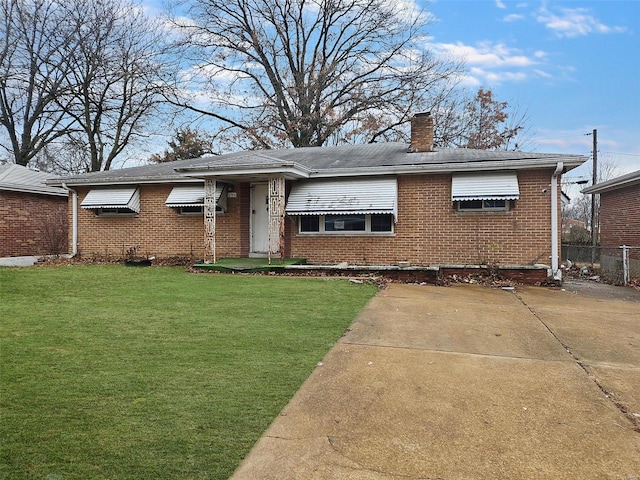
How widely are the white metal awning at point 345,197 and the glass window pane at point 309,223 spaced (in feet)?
2.43

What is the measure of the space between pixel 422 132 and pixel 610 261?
698 cm

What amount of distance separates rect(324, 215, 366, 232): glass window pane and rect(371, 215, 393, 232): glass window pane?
0.93 ft

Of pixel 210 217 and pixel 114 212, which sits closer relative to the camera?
pixel 210 217

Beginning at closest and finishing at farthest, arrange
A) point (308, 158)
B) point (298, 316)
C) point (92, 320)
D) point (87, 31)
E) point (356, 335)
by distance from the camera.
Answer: point (356, 335) → point (92, 320) → point (298, 316) → point (308, 158) → point (87, 31)

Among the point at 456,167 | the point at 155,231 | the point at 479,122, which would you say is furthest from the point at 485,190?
the point at 479,122

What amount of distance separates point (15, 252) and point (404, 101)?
861 inches

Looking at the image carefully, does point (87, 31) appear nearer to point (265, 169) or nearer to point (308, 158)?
point (308, 158)

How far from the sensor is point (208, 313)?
19.7 ft

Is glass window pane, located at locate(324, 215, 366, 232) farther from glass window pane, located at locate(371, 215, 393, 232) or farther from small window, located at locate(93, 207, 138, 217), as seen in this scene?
small window, located at locate(93, 207, 138, 217)

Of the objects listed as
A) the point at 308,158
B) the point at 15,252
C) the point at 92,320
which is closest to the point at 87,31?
the point at 15,252

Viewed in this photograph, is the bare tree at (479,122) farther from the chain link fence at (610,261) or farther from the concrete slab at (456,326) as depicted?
the concrete slab at (456,326)

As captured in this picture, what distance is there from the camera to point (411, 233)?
11180mm

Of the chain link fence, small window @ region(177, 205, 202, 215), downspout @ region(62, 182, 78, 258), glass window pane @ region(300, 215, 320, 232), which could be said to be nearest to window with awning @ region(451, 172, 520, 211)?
the chain link fence

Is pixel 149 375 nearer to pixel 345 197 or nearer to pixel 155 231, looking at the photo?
pixel 345 197
